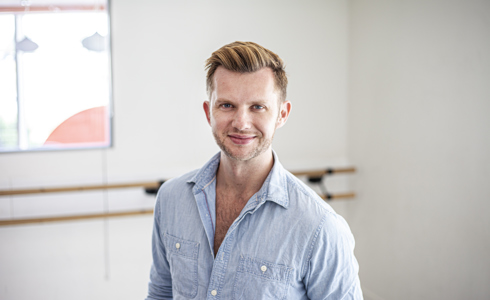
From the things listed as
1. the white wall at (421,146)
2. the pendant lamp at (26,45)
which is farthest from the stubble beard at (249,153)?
the pendant lamp at (26,45)

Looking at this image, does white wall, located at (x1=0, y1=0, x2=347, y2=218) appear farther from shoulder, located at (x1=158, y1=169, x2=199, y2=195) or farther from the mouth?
the mouth

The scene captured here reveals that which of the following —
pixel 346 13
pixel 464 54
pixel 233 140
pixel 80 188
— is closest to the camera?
pixel 233 140

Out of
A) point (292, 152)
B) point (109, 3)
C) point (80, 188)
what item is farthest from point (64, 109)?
point (292, 152)

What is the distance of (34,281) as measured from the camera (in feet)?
9.07

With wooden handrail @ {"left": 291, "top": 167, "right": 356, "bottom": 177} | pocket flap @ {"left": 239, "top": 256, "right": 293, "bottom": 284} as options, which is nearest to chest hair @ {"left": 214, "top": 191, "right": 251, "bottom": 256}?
pocket flap @ {"left": 239, "top": 256, "right": 293, "bottom": 284}

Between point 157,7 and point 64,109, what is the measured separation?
919mm

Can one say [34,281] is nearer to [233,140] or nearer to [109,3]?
[109,3]

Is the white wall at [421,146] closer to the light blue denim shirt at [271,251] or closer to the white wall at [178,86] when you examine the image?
the white wall at [178,86]

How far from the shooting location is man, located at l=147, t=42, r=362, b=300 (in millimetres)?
1121

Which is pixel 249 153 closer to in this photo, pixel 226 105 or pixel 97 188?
pixel 226 105

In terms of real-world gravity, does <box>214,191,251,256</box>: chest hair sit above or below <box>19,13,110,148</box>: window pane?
below

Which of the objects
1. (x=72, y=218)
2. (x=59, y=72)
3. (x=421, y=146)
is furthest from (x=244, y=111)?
(x=59, y=72)

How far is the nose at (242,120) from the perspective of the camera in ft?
3.79

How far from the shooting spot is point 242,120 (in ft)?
3.79
